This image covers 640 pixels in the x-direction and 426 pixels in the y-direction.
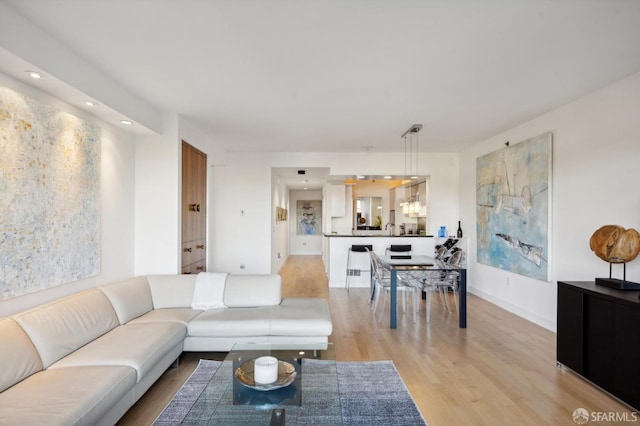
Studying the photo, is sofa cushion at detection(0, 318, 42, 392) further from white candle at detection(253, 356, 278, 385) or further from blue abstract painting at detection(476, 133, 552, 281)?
blue abstract painting at detection(476, 133, 552, 281)

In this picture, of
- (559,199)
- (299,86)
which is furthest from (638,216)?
(299,86)

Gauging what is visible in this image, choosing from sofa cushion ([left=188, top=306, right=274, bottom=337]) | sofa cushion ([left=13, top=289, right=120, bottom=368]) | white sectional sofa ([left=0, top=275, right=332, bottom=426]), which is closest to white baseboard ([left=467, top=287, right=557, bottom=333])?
white sectional sofa ([left=0, top=275, right=332, bottom=426])

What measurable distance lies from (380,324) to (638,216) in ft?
9.02

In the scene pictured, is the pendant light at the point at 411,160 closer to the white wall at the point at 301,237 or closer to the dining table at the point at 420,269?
the dining table at the point at 420,269

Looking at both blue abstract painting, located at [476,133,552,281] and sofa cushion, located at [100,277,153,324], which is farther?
blue abstract painting, located at [476,133,552,281]

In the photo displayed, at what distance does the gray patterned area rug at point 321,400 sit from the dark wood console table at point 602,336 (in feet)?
4.85

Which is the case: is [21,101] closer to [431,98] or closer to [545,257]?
[431,98]

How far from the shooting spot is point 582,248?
3447mm

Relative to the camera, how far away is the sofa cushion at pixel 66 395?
5.03 feet

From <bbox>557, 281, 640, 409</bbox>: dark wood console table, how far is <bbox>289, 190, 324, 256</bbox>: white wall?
9.84 metres

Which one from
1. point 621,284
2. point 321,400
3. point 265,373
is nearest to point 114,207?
point 265,373

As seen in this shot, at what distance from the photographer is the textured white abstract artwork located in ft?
7.34

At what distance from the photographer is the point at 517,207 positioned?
4.42 metres

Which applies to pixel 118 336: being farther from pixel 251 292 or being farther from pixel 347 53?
pixel 347 53
